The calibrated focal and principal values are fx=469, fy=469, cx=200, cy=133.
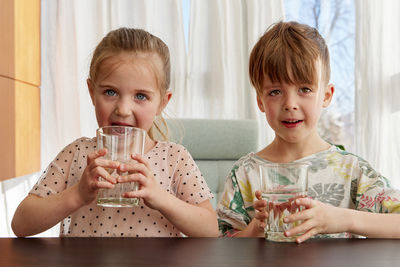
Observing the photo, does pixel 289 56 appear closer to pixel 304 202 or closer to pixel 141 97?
pixel 141 97

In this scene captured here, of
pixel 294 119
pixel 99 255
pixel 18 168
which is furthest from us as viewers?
pixel 18 168

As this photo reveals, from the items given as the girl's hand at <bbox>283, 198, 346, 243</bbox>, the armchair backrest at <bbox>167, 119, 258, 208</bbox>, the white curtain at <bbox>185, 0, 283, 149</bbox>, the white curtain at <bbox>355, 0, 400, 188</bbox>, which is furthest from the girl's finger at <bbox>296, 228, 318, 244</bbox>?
the white curtain at <bbox>355, 0, 400, 188</bbox>

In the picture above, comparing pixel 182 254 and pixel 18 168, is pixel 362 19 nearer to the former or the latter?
pixel 18 168

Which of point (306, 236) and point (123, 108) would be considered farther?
point (123, 108)

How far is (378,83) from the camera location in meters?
3.33

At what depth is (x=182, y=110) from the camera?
3.22 metres

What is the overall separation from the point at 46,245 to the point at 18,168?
84.5 inches

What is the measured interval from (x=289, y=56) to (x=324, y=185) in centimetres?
37

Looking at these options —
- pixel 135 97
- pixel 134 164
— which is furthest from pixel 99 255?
pixel 135 97

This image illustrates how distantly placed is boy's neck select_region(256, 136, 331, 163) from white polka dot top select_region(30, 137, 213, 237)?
11.2 inches

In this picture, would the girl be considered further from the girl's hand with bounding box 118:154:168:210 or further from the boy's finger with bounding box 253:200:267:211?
the boy's finger with bounding box 253:200:267:211

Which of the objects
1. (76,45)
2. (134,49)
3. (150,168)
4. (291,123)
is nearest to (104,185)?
(150,168)

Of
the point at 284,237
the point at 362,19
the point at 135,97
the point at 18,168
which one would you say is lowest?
the point at 18,168

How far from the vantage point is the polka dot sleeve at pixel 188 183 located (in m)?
1.14
